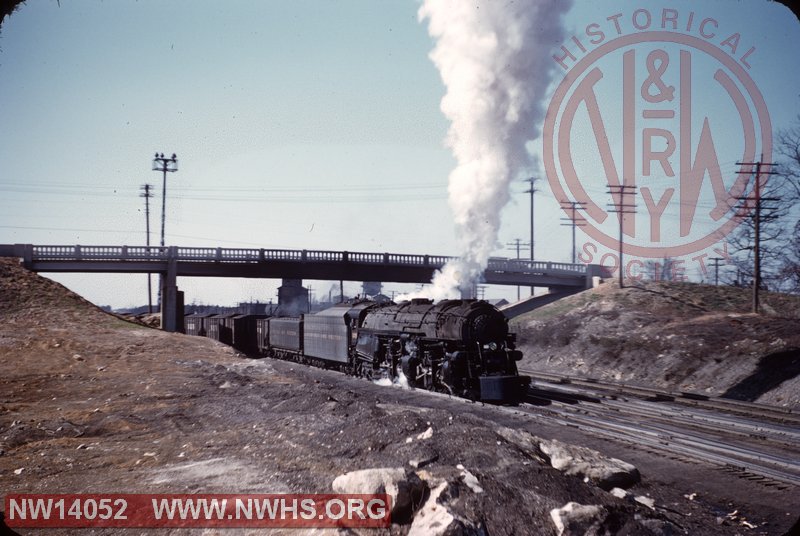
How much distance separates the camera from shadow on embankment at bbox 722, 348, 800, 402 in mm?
19078

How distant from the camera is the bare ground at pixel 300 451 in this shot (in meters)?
7.18

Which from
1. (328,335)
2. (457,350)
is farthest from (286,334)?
(457,350)

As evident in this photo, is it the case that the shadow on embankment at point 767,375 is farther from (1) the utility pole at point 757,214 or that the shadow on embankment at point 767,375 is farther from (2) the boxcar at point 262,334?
(2) the boxcar at point 262,334

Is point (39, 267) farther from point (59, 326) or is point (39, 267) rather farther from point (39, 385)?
point (39, 385)

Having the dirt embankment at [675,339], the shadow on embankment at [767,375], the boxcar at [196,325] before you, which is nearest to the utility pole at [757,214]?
the dirt embankment at [675,339]

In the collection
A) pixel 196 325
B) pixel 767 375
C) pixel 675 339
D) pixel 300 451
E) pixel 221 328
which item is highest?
pixel 300 451

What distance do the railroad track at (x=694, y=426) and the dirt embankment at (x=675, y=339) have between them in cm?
399

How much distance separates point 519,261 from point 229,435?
123ft

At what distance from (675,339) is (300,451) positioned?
22.6 metres

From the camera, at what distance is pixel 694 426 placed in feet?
43.3

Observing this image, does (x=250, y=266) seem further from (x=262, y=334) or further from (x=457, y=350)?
(x=457, y=350)
